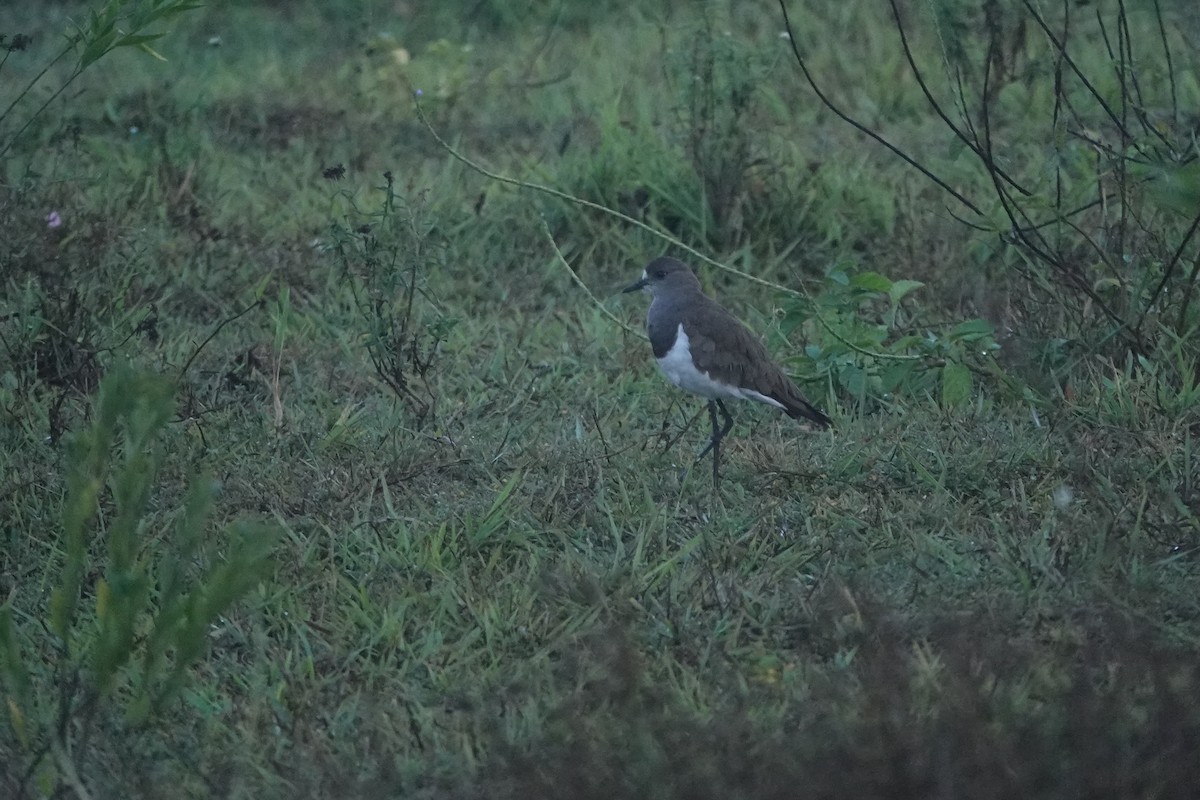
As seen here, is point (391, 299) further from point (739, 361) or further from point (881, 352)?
point (881, 352)

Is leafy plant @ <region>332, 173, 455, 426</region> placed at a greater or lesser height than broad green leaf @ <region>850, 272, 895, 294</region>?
lesser

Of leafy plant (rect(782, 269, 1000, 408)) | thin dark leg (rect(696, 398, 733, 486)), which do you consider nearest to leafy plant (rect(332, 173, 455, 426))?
thin dark leg (rect(696, 398, 733, 486))

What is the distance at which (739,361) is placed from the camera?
4.04 m

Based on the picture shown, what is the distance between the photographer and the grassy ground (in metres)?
2.79

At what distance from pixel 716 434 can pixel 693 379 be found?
0.16 metres

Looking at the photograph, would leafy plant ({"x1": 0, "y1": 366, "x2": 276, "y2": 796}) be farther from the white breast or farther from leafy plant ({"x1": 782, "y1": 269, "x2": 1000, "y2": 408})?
leafy plant ({"x1": 782, "y1": 269, "x2": 1000, "y2": 408})

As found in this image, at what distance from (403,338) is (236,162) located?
2213 mm

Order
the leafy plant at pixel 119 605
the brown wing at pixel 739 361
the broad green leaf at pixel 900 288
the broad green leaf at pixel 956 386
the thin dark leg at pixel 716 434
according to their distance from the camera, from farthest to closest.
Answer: the broad green leaf at pixel 900 288
the broad green leaf at pixel 956 386
the brown wing at pixel 739 361
the thin dark leg at pixel 716 434
the leafy plant at pixel 119 605

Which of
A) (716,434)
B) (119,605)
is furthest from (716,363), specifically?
(119,605)

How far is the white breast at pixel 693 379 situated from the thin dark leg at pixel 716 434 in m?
0.07

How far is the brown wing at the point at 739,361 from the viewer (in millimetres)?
4023

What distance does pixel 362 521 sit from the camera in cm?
375

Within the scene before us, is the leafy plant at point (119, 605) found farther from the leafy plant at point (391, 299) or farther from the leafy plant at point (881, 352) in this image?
the leafy plant at point (881, 352)

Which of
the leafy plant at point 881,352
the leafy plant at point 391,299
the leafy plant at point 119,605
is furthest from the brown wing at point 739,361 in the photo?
the leafy plant at point 119,605
